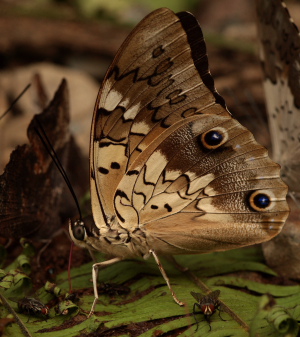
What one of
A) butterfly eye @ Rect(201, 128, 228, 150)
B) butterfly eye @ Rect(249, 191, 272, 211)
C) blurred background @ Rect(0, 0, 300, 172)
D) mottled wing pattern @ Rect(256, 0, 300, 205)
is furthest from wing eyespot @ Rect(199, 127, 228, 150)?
blurred background @ Rect(0, 0, 300, 172)

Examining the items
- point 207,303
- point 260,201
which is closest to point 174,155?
point 260,201

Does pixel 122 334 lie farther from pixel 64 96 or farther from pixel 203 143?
pixel 64 96

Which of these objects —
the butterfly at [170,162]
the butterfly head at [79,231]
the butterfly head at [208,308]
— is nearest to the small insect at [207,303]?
the butterfly head at [208,308]

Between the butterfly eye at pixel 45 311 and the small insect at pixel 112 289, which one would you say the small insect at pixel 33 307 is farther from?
the small insect at pixel 112 289

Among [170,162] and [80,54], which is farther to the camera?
[80,54]

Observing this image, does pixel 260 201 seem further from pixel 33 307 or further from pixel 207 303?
pixel 33 307

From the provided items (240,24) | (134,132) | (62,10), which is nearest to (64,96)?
(134,132)

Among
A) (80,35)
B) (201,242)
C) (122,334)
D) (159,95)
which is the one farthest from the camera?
(80,35)
